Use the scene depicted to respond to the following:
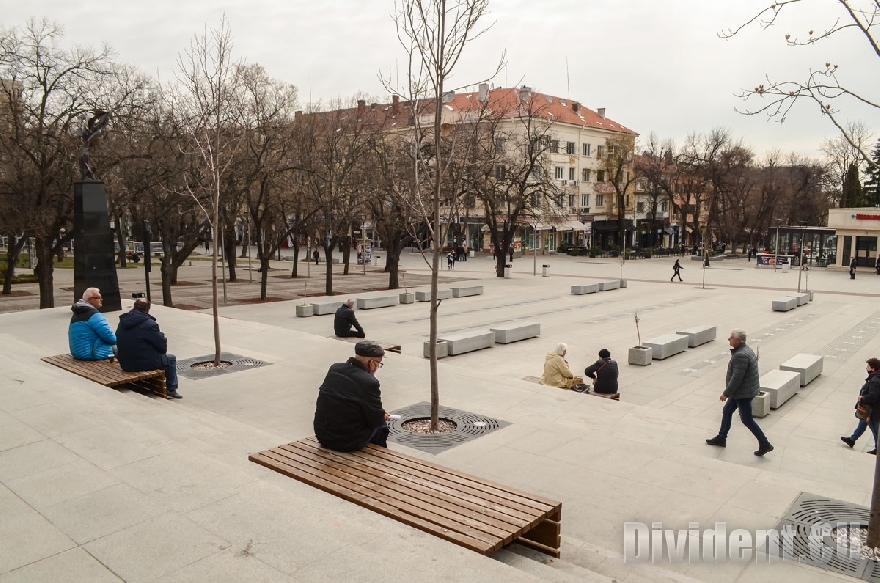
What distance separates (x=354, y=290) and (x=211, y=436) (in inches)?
1002

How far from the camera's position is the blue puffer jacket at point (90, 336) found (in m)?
9.73

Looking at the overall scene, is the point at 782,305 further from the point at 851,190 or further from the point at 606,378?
the point at 851,190

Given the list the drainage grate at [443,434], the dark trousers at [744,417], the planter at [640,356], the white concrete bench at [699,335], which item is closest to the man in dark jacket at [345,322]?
the planter at [640,356]

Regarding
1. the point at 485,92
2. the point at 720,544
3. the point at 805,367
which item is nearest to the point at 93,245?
the point at 720,544

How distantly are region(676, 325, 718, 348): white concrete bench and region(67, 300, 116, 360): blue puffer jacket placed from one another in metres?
14.2

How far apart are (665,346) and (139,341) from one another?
1218cm

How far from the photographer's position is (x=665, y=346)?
15.9m

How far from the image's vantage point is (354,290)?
32.0 m

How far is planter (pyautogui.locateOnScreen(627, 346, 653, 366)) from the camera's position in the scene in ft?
50.2

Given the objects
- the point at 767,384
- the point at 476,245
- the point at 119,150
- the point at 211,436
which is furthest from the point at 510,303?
the point at 476,245

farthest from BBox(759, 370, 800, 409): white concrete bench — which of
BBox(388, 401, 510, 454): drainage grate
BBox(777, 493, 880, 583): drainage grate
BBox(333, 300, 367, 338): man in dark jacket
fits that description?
BBox(333, 300, 367, 338): man in dark jacket

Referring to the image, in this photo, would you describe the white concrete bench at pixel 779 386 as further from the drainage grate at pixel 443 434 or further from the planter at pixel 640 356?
the drainage grate at pixel 443 434

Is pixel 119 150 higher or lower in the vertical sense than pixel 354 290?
higher

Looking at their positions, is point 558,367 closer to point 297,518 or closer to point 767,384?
point 767,384
